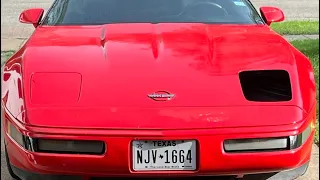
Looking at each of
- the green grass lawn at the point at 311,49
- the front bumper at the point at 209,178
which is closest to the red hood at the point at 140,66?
the front bumper at the point at 209,178

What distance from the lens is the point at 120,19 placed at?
4.25m

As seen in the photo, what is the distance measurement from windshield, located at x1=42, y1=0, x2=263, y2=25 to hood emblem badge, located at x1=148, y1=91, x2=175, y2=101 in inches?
51.1

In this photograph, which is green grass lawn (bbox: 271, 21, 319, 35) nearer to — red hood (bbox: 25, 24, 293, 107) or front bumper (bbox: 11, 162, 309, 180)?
red hood (bbox: 25, 24, 293, 107)

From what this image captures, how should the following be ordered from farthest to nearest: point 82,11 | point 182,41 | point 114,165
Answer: point 82,11
point 182,41
point 114,165

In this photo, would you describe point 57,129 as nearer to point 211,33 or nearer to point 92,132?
point 92,132

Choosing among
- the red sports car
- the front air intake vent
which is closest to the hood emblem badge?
the red sports car

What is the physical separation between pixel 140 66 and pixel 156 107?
0.40m

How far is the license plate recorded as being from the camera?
9.39 ft

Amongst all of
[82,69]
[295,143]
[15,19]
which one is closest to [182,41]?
[82,69]

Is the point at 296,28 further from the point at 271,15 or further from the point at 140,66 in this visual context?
the point at 140,66

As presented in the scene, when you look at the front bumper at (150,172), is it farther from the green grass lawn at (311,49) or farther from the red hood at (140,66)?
the green grass lawn at (311,49)

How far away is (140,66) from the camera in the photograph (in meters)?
3.28

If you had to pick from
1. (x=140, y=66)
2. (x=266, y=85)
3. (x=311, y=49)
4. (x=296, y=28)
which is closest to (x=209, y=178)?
(x=266, y=85)

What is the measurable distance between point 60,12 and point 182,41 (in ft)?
4.15
